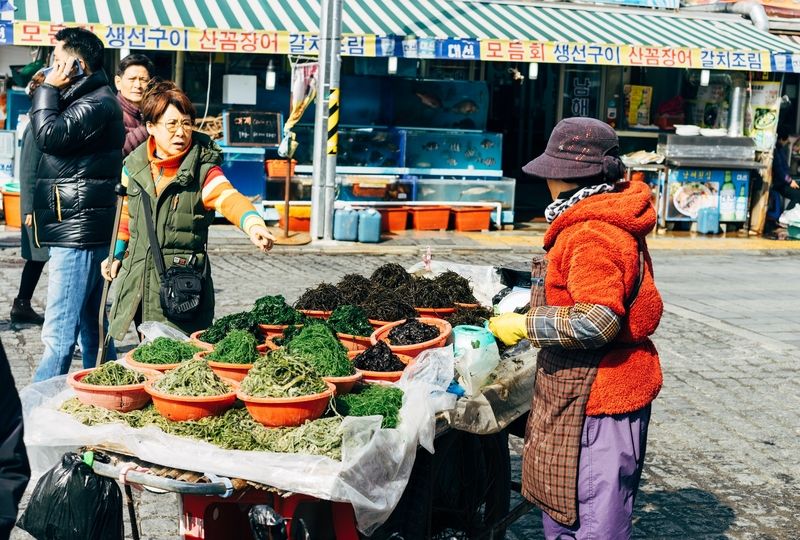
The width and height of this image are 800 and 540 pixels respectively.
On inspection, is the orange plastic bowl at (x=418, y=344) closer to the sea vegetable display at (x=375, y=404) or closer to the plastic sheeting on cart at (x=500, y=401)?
the plastic sheeting on cart at (x=500, y=401)

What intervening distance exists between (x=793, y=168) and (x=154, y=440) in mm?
17820

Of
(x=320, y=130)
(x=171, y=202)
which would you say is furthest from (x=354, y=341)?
(x=320, y=130)

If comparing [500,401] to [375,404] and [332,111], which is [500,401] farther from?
[332,111]

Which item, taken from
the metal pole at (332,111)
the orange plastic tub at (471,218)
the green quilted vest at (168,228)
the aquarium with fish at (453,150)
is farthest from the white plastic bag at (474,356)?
the aquarium with fish at (453,150)

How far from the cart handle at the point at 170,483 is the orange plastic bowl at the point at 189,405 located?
308 mm

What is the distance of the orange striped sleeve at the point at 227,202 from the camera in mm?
5121

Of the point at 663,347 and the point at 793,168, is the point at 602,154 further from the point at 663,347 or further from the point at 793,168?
the point at 793,168

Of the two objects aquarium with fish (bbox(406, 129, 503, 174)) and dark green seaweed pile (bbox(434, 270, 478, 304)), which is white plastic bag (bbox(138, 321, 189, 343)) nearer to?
dark green seaweed pile (bbox(434, 270, 478, 304))

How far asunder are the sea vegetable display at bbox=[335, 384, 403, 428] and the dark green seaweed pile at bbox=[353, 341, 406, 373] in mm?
245

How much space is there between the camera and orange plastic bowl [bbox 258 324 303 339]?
15.9 feet

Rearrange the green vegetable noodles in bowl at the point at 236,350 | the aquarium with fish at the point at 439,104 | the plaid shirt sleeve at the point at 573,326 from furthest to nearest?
1. the aquarium with fish at the point at 439,104
2. the green vegetable noodles in bowl at the point at 236,350
3. the plaid shirt sleeve at the point at 573,326

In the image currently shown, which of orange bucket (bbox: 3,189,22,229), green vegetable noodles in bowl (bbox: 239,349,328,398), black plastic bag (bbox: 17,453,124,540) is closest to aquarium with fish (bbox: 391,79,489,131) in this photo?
orange bucket (bbox: 3,189,22,229)

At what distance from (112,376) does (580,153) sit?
6.17 ft

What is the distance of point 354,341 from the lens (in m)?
4.84
